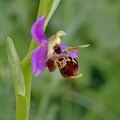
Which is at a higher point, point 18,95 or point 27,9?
point 27,9

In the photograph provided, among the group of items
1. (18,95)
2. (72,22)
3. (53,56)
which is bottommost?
(18,95)

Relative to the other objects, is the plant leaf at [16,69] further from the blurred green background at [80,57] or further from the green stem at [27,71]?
the blurred green background at [80,57]

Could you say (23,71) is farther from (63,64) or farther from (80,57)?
(80,57)

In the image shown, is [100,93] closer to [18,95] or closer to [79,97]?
[79,97]

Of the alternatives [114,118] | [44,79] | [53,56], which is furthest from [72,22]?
[53,56]

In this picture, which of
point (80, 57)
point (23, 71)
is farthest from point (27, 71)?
point (80, 57)

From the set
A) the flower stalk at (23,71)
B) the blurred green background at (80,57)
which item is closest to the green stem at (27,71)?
the flower stalk at (23,71)

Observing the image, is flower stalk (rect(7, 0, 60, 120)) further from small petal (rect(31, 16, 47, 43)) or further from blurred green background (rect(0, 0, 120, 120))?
blurred green background (rect(0, 0, 120, 120))

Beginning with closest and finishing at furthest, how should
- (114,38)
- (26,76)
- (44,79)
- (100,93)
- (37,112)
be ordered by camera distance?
(26,76), (37,112), (44,79), (100,93), (114,38)
